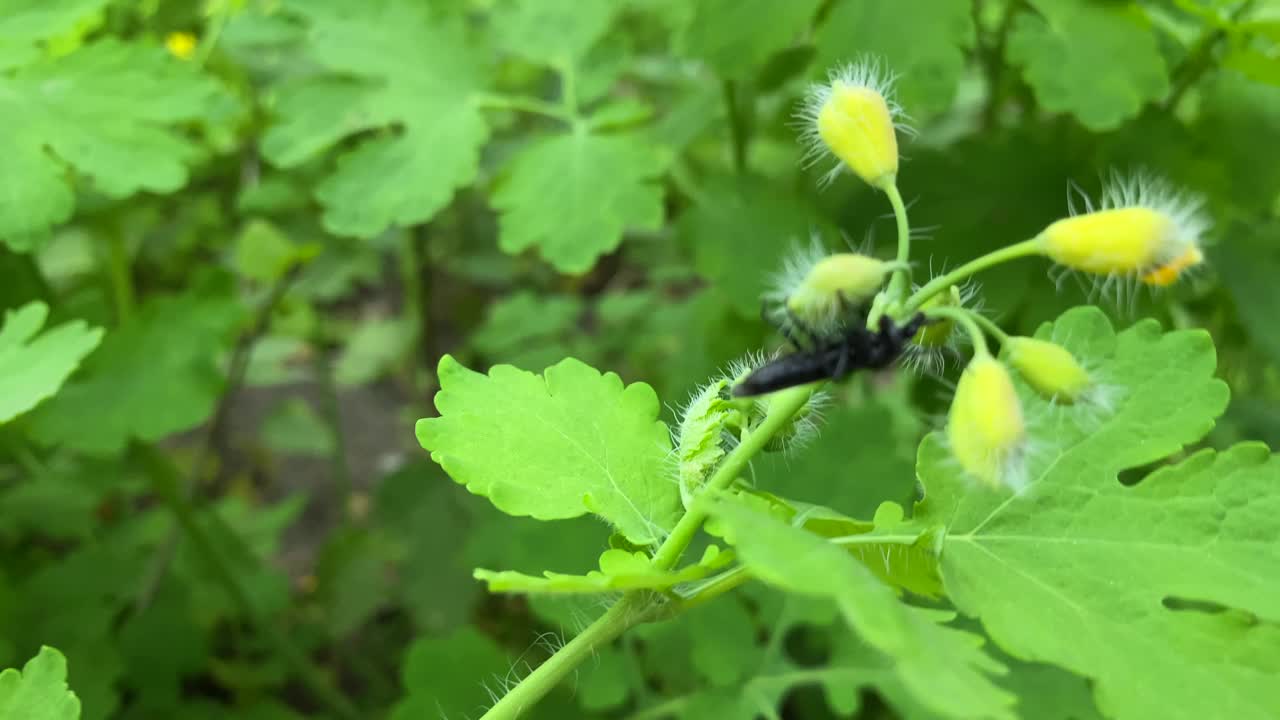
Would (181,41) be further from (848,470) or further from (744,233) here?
(848,470)

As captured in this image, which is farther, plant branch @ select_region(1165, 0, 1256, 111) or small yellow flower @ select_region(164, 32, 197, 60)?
small yellow flower @ select_region(164, 32, 197, 60)

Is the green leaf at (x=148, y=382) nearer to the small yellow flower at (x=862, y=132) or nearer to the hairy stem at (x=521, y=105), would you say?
the hairy stem at (x=521, y=105)

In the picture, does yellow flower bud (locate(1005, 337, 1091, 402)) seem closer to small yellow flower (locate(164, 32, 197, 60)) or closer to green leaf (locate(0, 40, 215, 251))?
green leaf (locate(0, 40, 215, 251))

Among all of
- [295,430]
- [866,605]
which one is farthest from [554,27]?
[295,430]

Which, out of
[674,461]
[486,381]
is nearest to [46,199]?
[486,381]

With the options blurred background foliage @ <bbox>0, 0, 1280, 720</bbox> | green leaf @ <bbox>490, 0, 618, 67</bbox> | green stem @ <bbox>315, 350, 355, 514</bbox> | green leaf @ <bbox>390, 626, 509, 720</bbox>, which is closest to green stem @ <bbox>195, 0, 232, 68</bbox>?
blurred background foliage @ <bbox>0, 0, 1280, 720</bbox>

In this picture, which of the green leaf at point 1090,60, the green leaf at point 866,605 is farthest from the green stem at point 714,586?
the green leaf at point 1090,60

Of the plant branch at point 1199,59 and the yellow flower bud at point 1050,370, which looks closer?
the yellow flower bud at point 1050,370
